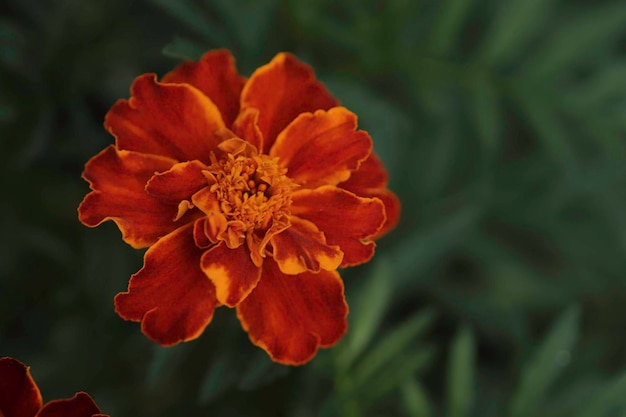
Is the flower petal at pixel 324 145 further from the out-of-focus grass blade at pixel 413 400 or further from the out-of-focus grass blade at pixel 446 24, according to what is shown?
the out-of-focus grass blade at pixel 446 24

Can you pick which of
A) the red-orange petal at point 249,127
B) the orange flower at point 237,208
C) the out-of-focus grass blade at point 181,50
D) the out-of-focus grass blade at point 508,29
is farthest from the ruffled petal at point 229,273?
the out-of-focus grass blade at point 508,29

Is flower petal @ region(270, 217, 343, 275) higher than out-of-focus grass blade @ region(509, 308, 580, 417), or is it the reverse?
flower petal @ region(270, 217, 343, 275)

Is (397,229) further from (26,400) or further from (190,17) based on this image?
(26,400)

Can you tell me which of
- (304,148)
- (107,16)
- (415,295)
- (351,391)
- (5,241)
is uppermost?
(304,148)

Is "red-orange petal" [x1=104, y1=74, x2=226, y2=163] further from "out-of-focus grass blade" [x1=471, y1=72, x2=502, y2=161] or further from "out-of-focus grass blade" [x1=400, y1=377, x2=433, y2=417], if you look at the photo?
"out-of-focus grass blade" [x1=471, y1=72, x2=502, y2=161]

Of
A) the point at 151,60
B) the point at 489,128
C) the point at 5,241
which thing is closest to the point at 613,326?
the point at 489,128

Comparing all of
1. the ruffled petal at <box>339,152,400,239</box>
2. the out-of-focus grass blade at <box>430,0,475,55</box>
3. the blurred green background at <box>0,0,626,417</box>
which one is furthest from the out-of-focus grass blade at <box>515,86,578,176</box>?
the ruffled petal at <box>339,152,400,239</box>

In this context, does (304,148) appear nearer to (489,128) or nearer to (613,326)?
(489,128)
